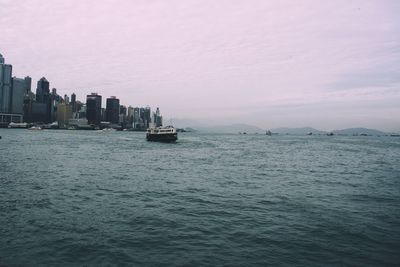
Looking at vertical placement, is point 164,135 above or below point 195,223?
above

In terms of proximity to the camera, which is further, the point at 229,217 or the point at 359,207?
the point at 359,207

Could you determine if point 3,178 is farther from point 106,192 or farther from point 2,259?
point 2,259

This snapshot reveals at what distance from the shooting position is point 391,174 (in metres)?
39.2

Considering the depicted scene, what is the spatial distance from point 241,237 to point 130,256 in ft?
17.4

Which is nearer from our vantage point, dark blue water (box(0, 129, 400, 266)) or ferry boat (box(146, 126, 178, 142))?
dark blue water (box(0, 129, 400, 266))

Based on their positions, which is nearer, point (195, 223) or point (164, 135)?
point (195, 223)

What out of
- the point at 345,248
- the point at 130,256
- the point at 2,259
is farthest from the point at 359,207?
the point at 2,259

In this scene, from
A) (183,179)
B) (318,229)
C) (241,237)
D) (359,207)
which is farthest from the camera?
(183,179)

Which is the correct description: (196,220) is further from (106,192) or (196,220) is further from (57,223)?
(106,192)

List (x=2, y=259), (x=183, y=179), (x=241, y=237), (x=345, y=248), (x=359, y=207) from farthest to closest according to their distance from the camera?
(x=183, y=179) → (x=359, y=207) → (x=241, y=237) → (x=345, y=248) → (x=2, y=259)

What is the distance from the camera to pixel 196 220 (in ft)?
57.3

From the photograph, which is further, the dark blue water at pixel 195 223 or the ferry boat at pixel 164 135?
the ferry boat at pixel 164 135

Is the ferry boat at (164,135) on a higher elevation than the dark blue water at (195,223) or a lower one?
higher

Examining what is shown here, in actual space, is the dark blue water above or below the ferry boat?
below
